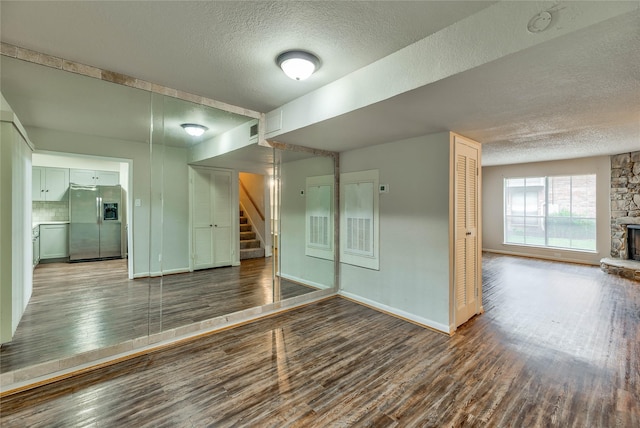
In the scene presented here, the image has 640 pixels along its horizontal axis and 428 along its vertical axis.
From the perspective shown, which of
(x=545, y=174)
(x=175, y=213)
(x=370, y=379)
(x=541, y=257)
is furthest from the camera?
(x=541, y=257)

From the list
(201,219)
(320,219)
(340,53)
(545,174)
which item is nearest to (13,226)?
(201,219)

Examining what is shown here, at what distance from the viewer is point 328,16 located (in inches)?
67.2

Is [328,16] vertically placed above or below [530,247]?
above

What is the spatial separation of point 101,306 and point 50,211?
95cm

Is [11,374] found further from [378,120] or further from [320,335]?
[378,120]

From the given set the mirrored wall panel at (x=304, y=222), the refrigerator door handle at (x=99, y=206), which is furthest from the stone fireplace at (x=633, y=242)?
the refrigerator door handle at (x=99, y=206)

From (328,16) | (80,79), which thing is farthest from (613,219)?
(80,79)

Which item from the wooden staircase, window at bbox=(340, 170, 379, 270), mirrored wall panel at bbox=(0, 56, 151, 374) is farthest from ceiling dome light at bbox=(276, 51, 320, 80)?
the wooden staircase

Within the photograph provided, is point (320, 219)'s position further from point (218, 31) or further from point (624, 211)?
point (624, 211)

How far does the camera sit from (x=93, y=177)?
2621mm

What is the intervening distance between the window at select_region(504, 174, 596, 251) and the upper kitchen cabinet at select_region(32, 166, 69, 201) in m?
9.13

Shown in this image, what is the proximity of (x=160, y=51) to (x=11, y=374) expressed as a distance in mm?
2627

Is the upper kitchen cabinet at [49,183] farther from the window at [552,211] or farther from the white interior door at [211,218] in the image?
the window at [552,211]

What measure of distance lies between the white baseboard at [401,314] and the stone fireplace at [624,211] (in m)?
4.92
